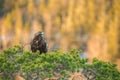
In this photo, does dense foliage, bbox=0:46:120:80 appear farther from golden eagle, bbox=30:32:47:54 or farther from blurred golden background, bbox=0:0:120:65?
blurred golden background, bbox=0:0:120:65

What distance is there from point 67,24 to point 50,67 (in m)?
65.2

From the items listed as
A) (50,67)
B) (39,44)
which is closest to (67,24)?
(39,44)

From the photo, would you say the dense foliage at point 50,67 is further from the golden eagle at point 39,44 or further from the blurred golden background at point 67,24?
the blurred golden background at point 67,24

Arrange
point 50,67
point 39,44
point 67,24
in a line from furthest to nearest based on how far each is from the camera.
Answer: point 67,24 → point 39,44 → point 50,67

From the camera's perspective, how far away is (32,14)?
272 ft

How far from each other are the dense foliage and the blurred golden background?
166ft

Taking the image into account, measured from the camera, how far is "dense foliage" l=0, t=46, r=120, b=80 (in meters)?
13.9

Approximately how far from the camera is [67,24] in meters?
79.0

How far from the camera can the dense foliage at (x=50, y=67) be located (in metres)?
13.9

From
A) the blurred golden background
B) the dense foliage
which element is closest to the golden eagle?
the dense foliage

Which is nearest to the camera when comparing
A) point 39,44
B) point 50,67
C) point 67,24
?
point 50,67

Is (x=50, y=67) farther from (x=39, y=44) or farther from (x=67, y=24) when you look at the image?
(x=67, y=24)

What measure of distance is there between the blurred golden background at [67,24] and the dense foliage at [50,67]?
1998 inches

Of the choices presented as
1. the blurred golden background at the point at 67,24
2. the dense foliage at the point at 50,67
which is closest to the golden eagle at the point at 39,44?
the dense foliage at the point at 50,67
